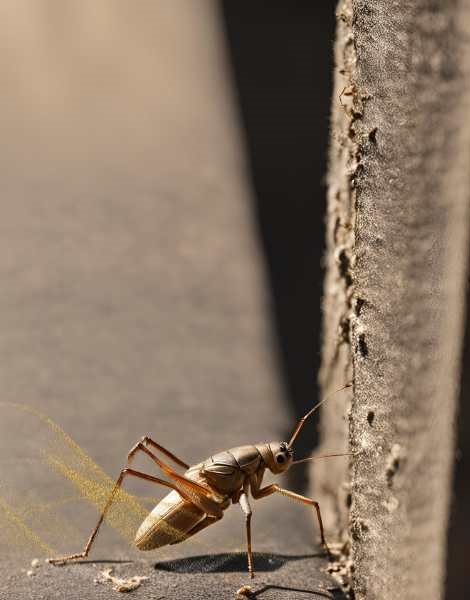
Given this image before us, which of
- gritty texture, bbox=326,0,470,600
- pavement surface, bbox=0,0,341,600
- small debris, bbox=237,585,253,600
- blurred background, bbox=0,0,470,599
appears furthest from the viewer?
blurred background, bbox=0,0,470,599

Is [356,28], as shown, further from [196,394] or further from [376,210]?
[196,394]

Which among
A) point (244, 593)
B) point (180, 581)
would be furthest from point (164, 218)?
point (244, 593)

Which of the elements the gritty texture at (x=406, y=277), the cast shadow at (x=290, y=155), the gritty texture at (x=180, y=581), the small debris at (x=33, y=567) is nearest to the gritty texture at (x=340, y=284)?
the gritty texture at (x=406, y=277)

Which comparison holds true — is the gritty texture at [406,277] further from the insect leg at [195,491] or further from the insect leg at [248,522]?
the insect leg at [195,491]

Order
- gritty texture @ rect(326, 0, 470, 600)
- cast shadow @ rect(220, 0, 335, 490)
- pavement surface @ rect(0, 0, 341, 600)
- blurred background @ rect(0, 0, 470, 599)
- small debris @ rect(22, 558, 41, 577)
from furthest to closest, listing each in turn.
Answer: cast shadow @ rect(220, 0, 335, 490)
blurred background @ rect(0, 0, 470, 599)
pavement surface @ rect(0, 0, 341, 600)
small debris @ rect(22, 558, 41, 577)
gritty texture @ rect(326, 0, 470, 600)

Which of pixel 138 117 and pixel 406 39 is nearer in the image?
pixel 406 39

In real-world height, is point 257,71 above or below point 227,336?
above

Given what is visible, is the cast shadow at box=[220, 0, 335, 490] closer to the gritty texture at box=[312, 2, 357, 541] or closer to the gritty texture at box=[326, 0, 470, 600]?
the gritty texture at box=[312, 2, 357, 541]

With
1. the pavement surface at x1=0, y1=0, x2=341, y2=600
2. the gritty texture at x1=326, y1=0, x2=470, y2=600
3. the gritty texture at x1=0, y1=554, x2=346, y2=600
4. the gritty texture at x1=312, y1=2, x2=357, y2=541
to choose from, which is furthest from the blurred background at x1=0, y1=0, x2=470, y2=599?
the gritty texture at x1=326, y1=0, x2=470, y2=600

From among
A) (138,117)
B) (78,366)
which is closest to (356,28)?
(78,366)
